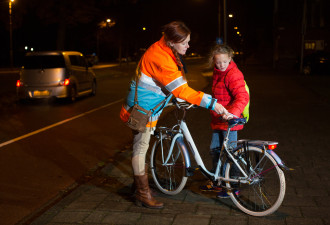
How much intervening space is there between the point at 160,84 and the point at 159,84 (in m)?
0.01

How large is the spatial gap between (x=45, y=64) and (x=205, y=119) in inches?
251

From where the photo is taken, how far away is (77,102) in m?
14.8

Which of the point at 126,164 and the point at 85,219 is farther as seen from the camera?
the point at 126,164

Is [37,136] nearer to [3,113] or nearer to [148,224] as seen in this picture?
[3,113]

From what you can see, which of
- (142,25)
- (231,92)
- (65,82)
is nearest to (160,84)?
(231,92)

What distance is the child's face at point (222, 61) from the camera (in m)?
4.44

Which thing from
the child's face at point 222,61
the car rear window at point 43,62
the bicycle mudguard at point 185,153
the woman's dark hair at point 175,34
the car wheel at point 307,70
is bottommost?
the car wheel at point 307,70

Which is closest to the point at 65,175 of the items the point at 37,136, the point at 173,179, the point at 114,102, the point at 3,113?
the point at 173,179

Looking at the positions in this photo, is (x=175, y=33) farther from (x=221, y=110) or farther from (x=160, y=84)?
(x=221, y=110)

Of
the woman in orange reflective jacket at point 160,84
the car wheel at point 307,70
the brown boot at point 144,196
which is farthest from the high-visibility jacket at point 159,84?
the car wheel at point 307,70

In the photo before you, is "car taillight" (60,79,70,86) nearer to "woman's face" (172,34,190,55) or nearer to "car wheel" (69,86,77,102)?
"car wheel" (69,86,77,102)

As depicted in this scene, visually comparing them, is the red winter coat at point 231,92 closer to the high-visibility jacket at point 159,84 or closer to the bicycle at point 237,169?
the bicycle at point 237,169

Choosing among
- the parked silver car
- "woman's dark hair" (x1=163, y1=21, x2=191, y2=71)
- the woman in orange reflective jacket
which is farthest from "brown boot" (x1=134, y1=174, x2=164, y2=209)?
the parked silver car

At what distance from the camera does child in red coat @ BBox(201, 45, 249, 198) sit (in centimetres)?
440
